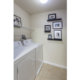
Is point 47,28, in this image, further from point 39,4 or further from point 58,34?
point 39,4

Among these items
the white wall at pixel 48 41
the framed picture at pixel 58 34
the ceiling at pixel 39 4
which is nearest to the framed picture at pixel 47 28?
the white wall at pixel 48 41

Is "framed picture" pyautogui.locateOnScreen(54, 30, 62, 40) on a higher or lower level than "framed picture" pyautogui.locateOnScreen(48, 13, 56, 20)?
lower

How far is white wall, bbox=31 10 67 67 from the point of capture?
2.42 meters

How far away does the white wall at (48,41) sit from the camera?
7.95ft

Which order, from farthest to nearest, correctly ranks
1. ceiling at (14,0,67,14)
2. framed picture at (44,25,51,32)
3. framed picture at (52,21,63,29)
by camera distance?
framed picture at (44,25,51,32), framed picture at (52,21,63,29), ceiling at (14,0,67,14)

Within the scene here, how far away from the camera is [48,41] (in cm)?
270

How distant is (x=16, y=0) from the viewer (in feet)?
6.12

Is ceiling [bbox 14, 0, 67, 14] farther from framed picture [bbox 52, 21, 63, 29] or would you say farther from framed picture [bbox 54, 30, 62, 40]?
framed picture [bbox 54, 30, 62, 40]

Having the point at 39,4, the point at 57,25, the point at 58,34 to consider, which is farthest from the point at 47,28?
the point at 39,4

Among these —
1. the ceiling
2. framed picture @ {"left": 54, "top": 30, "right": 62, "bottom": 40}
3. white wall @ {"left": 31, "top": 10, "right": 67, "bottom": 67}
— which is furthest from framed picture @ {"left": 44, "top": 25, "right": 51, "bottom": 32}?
the ceiling

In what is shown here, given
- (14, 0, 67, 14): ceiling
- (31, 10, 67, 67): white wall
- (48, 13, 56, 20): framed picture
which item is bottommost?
(31, 10, 67, 67): white wall
